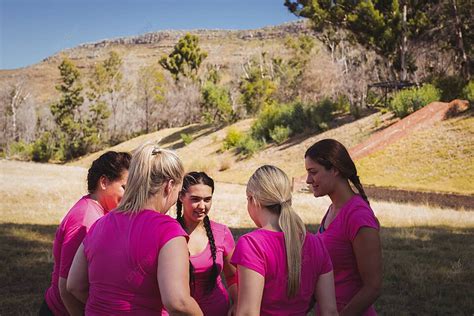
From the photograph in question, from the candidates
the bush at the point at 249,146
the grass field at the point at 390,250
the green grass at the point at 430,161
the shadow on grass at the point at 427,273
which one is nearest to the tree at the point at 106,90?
the bush at the point at 249,146

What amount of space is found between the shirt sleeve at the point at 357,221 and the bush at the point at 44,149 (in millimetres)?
47515

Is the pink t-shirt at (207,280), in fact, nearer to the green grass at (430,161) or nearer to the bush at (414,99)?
the green grass at (430,161)

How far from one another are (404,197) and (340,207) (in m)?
13.0

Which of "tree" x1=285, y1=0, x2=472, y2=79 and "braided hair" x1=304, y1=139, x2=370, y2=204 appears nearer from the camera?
"braided hair" x1=304, y1=139, x2=370, y2=204

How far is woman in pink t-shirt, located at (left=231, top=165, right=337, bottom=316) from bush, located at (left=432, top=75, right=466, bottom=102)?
80.0 feet

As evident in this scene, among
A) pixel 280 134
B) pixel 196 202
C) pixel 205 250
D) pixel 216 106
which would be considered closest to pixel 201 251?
pixel 205 250

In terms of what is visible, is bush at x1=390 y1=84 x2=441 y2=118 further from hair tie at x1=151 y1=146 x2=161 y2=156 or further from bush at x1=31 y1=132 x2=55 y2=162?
bush at x1=31 y1=132 x2=55 y2=162

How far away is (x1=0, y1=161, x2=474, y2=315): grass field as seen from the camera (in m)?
5.42

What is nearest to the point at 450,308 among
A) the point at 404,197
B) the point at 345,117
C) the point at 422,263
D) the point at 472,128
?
Result: the point at 422,263

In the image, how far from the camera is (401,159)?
2014 centimetres

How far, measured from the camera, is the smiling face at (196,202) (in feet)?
10.7

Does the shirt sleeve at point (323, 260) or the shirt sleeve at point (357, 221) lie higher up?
the shirt sleeve at point (357, 221)

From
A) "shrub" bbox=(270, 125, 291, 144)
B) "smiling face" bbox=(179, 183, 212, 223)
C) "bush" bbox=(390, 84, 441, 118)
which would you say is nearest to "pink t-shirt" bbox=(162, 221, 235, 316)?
"smiling face" bbox=(179, 183, 212, 223)

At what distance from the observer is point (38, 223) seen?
10.2 metres
